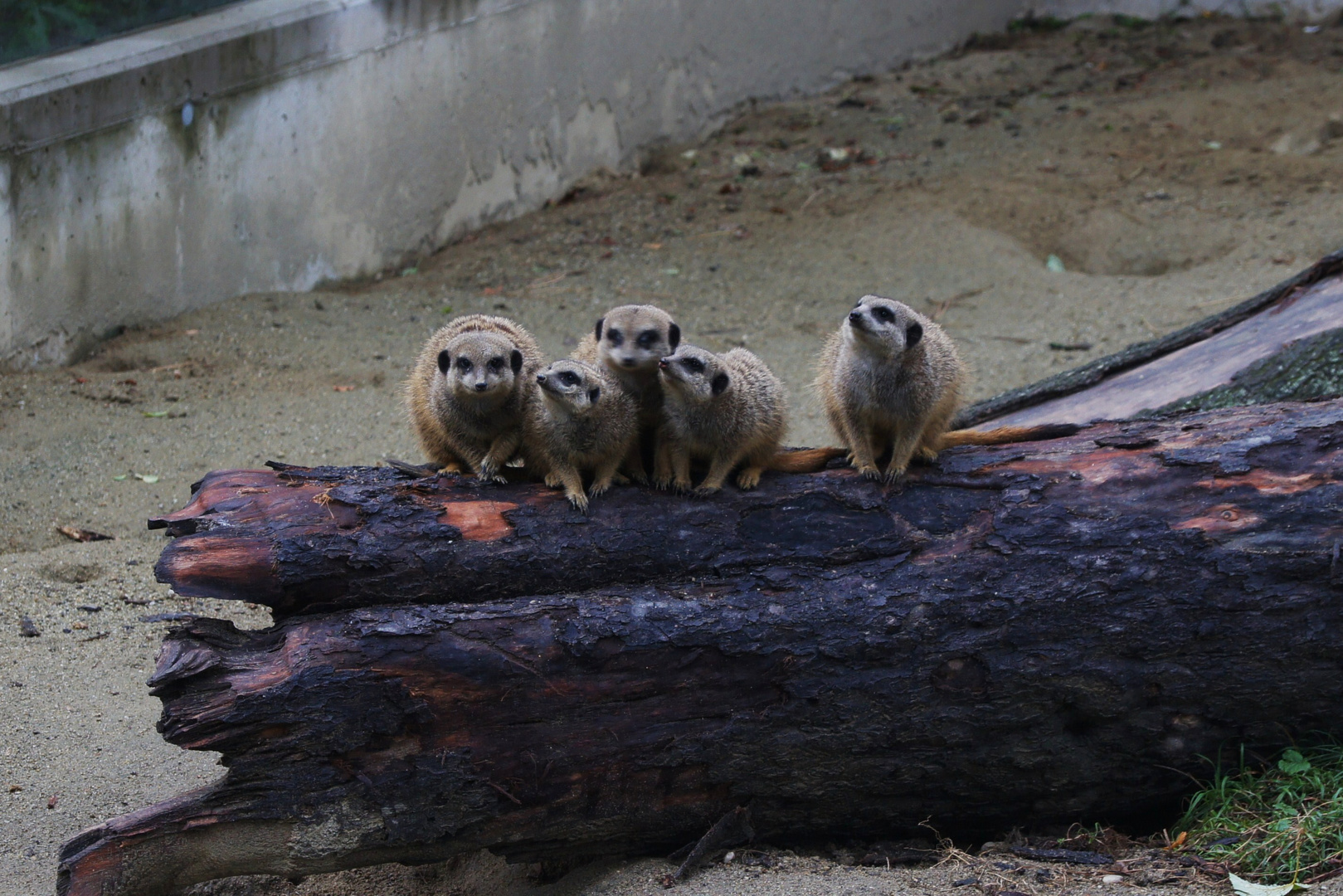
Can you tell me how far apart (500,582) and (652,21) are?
22.9 ft

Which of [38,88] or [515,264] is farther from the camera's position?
[515,264]

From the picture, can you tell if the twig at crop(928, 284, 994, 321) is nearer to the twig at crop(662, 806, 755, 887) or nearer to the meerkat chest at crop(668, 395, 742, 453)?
the meerkat chest at crop(668, 395, 742, 453)

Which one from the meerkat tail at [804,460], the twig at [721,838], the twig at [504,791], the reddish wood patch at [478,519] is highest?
the meerkat tail at [804,460]

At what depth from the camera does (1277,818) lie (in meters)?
2.90

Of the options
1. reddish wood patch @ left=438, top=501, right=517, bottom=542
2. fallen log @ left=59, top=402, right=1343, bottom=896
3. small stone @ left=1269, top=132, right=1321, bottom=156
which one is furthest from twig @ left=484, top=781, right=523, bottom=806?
small stone @ left=1269, top=132, right=1321, bottom=156

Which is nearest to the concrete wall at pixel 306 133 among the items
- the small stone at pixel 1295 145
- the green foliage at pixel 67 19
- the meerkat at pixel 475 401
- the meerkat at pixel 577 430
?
the green foliage at pixel 67 19

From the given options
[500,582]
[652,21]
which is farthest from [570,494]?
[652,21]

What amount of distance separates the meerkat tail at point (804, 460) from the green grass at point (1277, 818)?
1.30 m

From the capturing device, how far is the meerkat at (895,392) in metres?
3.40

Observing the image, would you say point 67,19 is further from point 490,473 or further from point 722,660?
point 722,660

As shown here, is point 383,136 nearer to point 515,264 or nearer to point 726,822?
point 515,264

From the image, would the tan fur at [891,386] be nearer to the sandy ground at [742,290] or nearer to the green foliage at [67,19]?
the sandy ground at [742,290]

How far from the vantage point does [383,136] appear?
24.2 feet

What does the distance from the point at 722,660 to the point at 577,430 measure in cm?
78
